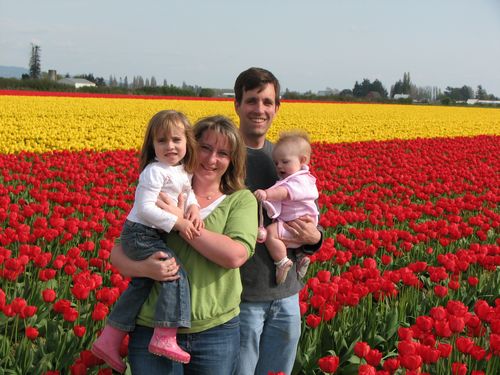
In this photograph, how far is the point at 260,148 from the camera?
3018 millimetres

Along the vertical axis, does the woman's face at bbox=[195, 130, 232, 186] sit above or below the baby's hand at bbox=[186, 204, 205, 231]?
above

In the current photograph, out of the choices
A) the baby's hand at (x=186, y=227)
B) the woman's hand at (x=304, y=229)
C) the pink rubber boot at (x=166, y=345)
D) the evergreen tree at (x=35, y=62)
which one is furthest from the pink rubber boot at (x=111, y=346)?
the evergreen tree at (x=35, y=62)

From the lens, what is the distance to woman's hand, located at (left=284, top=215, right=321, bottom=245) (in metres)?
2.87

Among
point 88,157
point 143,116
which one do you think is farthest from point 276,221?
point 143,116

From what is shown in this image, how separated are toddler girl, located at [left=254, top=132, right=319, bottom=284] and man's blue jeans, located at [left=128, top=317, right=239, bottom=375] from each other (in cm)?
47

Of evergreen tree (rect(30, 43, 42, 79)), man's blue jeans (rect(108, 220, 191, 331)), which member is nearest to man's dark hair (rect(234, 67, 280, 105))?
man's blue jeans (rect(108, 220, 191, 331))

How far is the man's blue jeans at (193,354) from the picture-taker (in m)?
2.41

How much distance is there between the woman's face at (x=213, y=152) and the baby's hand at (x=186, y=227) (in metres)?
0.29

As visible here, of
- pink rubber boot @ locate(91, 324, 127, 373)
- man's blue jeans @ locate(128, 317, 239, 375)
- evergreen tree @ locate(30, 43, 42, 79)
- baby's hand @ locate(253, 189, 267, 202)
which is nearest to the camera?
man's blue jeans @ locate(128, 317, 239, 375)

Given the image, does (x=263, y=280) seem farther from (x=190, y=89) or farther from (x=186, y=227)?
(x=190, y=89)

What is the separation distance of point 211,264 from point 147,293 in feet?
0.90

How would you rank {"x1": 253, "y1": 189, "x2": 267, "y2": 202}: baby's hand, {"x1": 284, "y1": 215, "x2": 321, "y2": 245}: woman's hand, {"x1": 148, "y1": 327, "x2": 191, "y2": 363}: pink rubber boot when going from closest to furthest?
{"x1": 148, "y1": 327, "x2": 191, "y2": 363}: pink rubber boot < {"x1": 253, "y1": 189, "x2": 267, "y2": 202}: baby's hand < {"x1": 284, "y1": 215, "x2": 321, "y2": 245}: woman's hand

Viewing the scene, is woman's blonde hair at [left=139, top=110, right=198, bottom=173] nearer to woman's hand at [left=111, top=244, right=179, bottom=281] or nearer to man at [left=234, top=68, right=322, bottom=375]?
woman's hand at [left=111, top=244, right=179, bottom=281]

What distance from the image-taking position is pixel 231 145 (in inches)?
98.7
